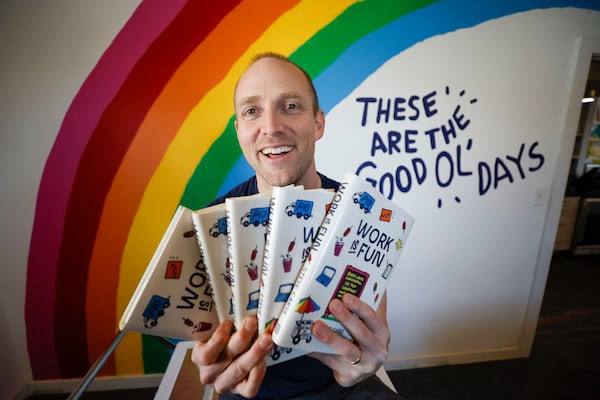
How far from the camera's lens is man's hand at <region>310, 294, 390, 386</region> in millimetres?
514

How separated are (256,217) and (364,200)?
0.66 feet

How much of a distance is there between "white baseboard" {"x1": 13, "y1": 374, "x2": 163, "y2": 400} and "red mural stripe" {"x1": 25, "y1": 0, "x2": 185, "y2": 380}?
0.33 metres

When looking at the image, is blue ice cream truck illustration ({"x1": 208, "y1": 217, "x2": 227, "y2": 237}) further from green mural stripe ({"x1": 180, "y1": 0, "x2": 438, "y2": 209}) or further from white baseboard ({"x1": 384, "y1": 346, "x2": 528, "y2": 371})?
white baseboard ({"x1": 384, "y1": 346, "x2": 528, "y2": 371})

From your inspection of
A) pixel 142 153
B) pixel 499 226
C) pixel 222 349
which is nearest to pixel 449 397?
→ pixel 499 226

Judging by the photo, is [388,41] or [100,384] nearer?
[388,41]

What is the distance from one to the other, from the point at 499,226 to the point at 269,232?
5.85ft

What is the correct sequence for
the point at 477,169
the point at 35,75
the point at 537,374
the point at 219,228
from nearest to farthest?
the point at 219,228
the point at 35,75
the point at 477,169
the point at 537,374

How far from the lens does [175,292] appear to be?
1.59 ft

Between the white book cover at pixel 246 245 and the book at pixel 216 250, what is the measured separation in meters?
0.01

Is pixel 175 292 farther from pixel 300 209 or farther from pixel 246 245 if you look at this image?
pixel 300 209

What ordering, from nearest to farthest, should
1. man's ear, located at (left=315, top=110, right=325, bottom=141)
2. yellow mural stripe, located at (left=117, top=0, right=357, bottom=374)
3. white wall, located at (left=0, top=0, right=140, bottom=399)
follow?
man's ear, located at (left=315, top=110, right=325, bottom=141), white wall, located at (left=0, top=0, right=140, bottom=399), yellow mural stripe, located at (left=117, top=0, right=357, bottom=374)

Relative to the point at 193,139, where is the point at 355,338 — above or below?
below

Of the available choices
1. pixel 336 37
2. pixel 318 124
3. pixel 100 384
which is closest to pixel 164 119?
pixel 318 124

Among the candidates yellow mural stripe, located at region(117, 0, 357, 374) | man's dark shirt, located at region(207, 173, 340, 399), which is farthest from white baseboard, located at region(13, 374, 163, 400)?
man's dark shirt, located at region(207, 173, 340, 399)
